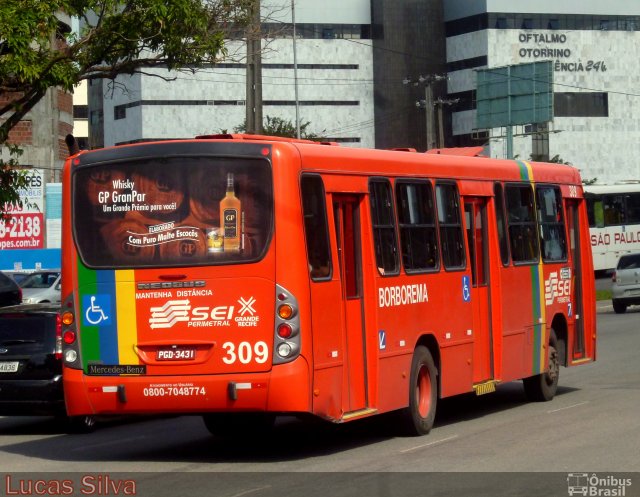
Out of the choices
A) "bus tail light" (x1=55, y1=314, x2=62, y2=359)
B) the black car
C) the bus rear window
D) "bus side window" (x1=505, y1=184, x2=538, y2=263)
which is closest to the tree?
the black car

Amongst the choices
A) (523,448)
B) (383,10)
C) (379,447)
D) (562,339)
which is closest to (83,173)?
(379,447)

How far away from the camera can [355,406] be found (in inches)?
492

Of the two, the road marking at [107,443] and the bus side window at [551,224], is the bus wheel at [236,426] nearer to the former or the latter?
the road marking at [107,443]

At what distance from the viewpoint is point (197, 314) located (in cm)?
1186

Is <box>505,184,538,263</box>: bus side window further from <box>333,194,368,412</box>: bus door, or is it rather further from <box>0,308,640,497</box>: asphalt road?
<box>333,194,368,412</box>: bus door

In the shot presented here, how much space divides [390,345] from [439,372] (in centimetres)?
131

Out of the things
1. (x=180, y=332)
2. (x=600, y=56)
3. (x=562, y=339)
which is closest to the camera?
(x=180, y=332)

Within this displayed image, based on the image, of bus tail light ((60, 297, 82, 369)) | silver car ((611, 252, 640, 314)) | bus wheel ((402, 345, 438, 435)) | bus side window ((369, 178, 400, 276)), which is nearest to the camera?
bus tail light ((60, 297, 82, 369))

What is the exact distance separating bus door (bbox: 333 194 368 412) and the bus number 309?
103cm

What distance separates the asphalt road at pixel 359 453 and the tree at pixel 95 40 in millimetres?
4668

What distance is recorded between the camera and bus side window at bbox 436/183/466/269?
1458 centimetres

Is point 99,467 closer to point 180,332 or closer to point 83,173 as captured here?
point 180,332

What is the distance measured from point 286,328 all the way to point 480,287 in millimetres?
4397
